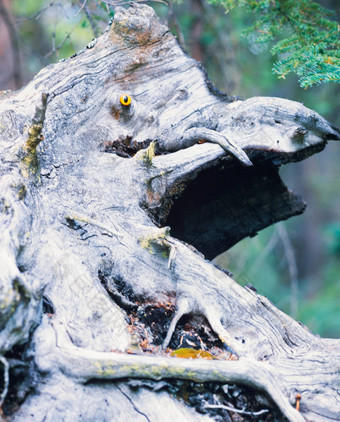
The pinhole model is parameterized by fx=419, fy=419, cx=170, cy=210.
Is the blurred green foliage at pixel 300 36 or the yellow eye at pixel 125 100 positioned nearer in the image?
the blurred green foliage at pixel 300 36

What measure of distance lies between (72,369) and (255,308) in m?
1.14

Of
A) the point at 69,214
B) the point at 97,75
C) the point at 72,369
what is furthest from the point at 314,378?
the point at 97,75

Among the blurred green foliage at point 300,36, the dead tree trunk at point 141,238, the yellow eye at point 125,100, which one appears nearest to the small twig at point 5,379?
the dead tree trunk at point 141,238

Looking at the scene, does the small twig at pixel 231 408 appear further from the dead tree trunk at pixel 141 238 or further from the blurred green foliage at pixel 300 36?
the blurred green foliage at pixel 300 36

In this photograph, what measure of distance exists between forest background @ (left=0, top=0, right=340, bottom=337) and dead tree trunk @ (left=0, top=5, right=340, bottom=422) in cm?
73

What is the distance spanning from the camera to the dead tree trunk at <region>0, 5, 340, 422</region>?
74.4 inches

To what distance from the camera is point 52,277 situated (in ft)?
7.33

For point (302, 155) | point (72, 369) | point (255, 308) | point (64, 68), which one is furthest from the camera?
point (302, 155)

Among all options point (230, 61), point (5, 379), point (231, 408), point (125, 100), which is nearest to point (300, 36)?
point (125, 100)

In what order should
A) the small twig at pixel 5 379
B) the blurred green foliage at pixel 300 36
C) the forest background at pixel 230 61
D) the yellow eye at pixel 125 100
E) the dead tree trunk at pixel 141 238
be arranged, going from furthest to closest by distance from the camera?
the forest background at pixel 230 61 → the yellow eye at pixel 125 100 → the blurred green foliage at pixel 300 36 → the dead tree trunk at pixel 141 238 → the small twig at pixel 5 379

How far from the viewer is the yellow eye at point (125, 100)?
9.94ft

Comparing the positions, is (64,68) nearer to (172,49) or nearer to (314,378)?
(172,49)

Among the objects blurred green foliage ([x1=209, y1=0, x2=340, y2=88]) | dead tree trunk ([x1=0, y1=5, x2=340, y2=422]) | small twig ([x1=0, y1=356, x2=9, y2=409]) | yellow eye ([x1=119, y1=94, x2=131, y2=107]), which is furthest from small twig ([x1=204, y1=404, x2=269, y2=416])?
yellow eye ([x1=119, y1=94, x2=131, y2=107])

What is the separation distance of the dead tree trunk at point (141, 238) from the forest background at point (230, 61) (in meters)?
0.73
